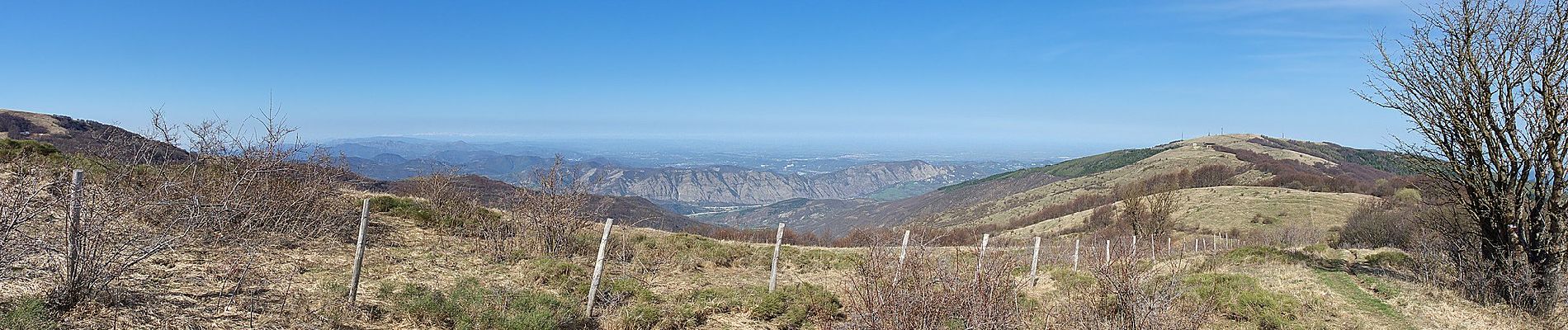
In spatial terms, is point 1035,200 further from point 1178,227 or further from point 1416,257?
point 1416,257

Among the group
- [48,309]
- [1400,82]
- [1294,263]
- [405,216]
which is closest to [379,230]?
[405,216]

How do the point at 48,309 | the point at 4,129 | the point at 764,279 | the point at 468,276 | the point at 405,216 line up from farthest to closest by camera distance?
the point at 4,129, the point at 405,216, the point at 764,279, the point at 468,276, the point at 48,309

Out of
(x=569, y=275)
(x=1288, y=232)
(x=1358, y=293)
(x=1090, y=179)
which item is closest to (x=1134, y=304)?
(x=569, y=275)

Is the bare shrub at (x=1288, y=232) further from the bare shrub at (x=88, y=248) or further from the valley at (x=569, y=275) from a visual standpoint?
the bare shrub at (x=88, y=248)

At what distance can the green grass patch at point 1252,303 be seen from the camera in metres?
8.66

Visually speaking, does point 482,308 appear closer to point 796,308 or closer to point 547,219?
point 796,308

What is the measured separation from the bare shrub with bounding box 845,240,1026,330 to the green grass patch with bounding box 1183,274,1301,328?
4395 millimetres

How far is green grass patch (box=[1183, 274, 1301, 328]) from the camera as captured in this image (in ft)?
28.4

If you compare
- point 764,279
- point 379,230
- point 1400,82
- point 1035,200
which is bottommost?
point 1035,200

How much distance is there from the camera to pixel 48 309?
500 cm

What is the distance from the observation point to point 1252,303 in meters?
9.26

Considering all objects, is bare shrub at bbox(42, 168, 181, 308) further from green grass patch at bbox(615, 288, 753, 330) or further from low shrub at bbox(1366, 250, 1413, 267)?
low shrub at bbox(1366, 250, 1413, 267)

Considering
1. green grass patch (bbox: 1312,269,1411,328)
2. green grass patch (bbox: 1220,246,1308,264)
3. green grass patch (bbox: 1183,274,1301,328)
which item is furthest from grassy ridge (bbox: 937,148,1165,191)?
green grass patch (bbox: 1183,274,1301,328)

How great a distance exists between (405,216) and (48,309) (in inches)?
351
